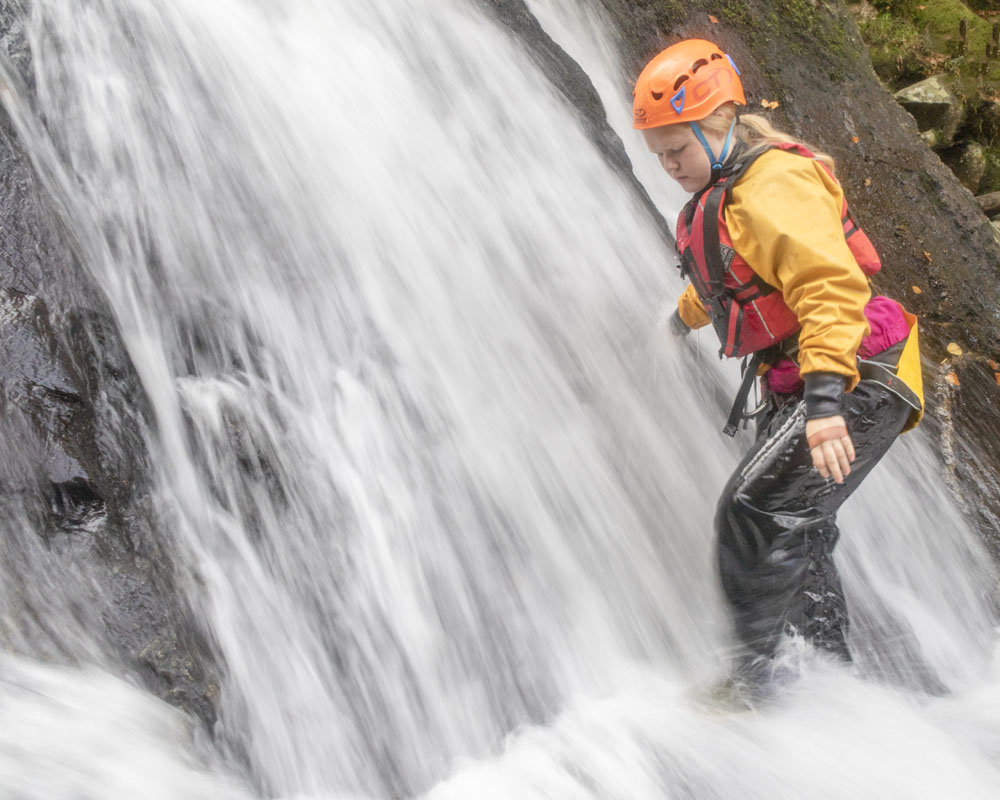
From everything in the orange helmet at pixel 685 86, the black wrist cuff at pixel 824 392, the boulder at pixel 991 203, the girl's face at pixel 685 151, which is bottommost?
the boulder at pixel 991 203

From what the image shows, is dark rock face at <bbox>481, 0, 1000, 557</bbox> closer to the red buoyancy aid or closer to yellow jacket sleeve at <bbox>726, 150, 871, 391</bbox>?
the red buoyancy aid

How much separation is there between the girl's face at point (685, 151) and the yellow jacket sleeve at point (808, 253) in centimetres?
18

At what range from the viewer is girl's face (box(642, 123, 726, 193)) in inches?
115

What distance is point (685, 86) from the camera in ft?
9.46

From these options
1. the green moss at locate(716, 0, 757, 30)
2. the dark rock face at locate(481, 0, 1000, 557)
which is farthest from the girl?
the green moss at locate(716, 0, 757, 30)

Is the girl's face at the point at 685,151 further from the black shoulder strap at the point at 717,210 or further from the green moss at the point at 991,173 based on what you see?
the green moss at the point at 991,173

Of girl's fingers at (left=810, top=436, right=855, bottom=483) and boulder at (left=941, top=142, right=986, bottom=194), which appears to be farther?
boulder at (left=941, top=142, right=986, bottom=194)

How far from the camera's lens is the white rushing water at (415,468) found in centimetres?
296

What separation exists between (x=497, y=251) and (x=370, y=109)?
981 millimetres

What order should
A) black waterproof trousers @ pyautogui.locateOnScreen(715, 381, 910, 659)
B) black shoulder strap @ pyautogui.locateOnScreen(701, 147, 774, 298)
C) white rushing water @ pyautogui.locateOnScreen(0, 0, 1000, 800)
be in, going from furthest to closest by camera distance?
black waterproof trousers @ pyautogui.locateOnScreen(715, 381, 910, 659), white rushing water @ pyautogui.locateOnScreen(0, 0, 1000, 800), black shoulder strap @ pyautogui.locateOnScreen(701, 147, 774, 298)

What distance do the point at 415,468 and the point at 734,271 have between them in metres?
1.42

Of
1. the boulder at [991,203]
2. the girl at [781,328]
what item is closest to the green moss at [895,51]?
the boulder at [991,203]

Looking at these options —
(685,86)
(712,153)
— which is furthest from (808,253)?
(685,86)

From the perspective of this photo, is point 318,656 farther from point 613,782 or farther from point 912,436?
point 912,436
